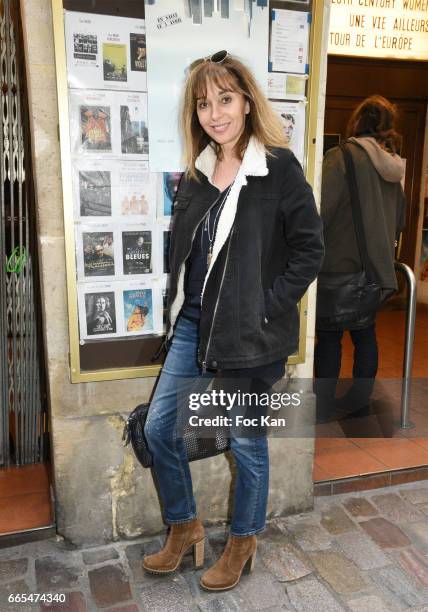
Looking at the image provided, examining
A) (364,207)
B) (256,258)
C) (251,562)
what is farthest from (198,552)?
(364,207)

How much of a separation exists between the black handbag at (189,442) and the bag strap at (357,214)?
56.3 inches

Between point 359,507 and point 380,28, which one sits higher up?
point 380,28

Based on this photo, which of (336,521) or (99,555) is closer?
(99,555)

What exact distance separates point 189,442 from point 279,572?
671mm

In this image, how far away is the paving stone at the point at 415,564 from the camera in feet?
7.73

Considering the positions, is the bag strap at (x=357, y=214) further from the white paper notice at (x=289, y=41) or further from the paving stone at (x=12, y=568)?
the paving stone at (x=12, y=568)

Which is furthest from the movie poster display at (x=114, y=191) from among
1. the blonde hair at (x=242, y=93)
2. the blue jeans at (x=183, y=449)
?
the blue jeans at (x=183, y=449)

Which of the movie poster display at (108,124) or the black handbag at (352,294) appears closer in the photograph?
the movie poster display at (108,124)

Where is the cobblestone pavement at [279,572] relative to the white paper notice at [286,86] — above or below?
below

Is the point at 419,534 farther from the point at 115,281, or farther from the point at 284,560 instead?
the point at 115,281

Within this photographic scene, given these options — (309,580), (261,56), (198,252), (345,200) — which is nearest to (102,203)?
(198,252)

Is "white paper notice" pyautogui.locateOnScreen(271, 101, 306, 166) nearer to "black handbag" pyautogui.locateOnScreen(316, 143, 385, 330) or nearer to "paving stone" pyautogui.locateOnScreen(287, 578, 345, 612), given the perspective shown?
"black handbag" pyautogui.locateOnScreen(316, 143, 385, 330)

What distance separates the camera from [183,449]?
229cm

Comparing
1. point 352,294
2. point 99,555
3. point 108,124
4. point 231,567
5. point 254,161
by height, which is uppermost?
point 108,124
